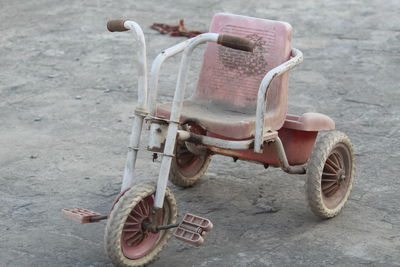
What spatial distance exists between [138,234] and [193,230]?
0.93 ft

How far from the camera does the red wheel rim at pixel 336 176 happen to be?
15.8 feet

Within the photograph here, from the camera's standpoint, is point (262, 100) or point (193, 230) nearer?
point (193, 230)

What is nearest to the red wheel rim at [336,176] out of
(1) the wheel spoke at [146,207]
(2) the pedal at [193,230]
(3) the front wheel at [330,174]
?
(3) the front wheel at [330,174]

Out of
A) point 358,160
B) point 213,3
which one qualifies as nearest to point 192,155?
point 358,160

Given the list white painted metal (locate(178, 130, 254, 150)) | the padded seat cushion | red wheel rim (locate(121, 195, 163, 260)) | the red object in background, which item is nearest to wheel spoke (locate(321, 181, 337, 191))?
the padded seat cushion

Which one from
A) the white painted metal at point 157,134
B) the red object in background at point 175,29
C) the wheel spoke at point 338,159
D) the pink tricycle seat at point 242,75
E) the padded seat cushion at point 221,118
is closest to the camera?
the white painted metal at point 157,134

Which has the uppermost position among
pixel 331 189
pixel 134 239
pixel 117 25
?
pixel 117 25

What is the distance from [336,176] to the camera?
190 inches

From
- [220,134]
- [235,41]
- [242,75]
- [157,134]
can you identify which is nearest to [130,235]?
[157,134]

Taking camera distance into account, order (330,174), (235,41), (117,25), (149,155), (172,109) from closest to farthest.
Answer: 1. (235,41)
2. (172,109)
3. (117,25)
4. (330,174)
5. (149,155)

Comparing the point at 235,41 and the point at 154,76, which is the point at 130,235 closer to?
the point at 154,76

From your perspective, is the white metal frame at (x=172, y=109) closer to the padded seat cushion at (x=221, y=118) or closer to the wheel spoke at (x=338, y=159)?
the padded seat cushion at (x=221, y=118)

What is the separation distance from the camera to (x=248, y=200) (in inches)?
199

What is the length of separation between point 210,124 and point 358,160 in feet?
5.25
